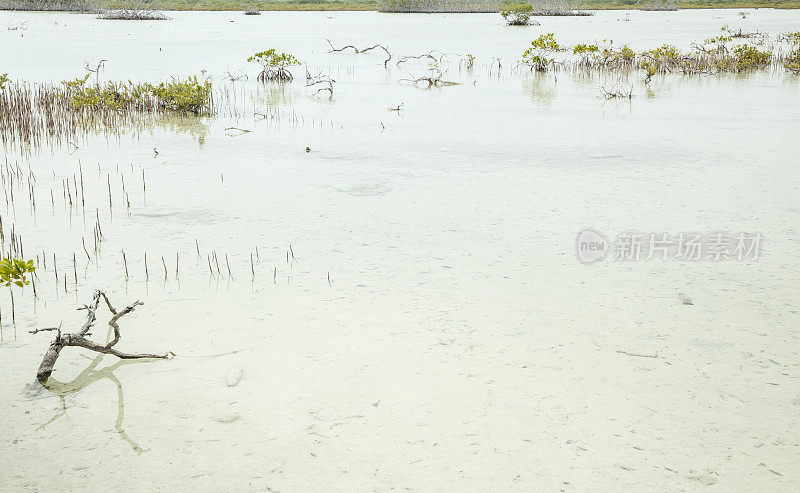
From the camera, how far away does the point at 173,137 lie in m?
7.13

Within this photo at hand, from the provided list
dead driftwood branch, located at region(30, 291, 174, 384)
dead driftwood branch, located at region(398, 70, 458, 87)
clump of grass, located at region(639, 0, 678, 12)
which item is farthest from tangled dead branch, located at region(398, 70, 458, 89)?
clump of grass, located at region(639, 0, 678, 12)

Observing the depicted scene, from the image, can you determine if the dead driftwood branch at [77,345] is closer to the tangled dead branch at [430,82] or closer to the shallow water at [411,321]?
the shallow water at [411,321]

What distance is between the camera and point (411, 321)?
2951 mm

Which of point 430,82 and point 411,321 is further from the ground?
point 430,82

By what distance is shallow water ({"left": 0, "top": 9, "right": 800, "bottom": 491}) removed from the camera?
208 centimetres

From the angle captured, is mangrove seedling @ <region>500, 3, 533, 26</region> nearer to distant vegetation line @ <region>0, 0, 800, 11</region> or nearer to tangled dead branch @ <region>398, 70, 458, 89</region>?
distant vegetation line @ <region>0, 0, 800, 11</region>

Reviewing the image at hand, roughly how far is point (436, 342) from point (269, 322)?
0.74 meters

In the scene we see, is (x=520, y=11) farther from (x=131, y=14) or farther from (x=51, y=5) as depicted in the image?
(x=51, y=5)

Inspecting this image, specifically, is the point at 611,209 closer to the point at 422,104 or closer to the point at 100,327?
the point at 100,327

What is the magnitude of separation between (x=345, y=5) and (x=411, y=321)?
156 ft

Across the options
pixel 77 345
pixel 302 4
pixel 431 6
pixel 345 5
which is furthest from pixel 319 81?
pixel 302 4

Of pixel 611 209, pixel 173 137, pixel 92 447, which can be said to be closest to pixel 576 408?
pixel 92 447

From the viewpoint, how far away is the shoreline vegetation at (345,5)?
34719 millimetres

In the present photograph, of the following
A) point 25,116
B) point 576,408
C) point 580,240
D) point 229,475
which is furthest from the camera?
point 25,116
